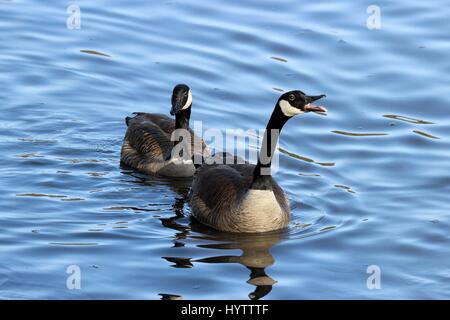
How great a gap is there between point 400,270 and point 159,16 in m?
11.9

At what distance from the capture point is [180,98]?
19000 mm

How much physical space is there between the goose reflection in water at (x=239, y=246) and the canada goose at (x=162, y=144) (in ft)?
5.10

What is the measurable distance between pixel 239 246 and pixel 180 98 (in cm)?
383

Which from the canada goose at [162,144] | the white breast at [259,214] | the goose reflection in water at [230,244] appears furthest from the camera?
the canada goose at [162,144]

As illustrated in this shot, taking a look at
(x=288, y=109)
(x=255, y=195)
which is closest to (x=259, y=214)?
(x=255, y=195)

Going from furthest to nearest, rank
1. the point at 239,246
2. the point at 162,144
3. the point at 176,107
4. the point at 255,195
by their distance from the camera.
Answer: the point at 162,144
the point at 176,107
the point at 255,195
the point at 239,246

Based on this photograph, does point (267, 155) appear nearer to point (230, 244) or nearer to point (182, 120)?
point (230, 244)

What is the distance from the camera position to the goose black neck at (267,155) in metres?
16.5

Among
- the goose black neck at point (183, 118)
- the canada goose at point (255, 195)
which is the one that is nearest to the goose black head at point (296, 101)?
the canada goose at point (255, 195)

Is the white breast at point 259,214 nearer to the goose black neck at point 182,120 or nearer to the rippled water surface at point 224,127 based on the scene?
the rippled water surface at point 224,127

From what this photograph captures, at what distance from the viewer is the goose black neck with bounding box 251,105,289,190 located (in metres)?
16.5

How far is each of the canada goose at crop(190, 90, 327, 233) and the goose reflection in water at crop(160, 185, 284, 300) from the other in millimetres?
166

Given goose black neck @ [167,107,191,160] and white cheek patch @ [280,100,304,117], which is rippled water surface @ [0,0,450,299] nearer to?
goose black neck @ [167,107,191,160]

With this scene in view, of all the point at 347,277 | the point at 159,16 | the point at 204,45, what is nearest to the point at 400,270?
the point at 347,277
